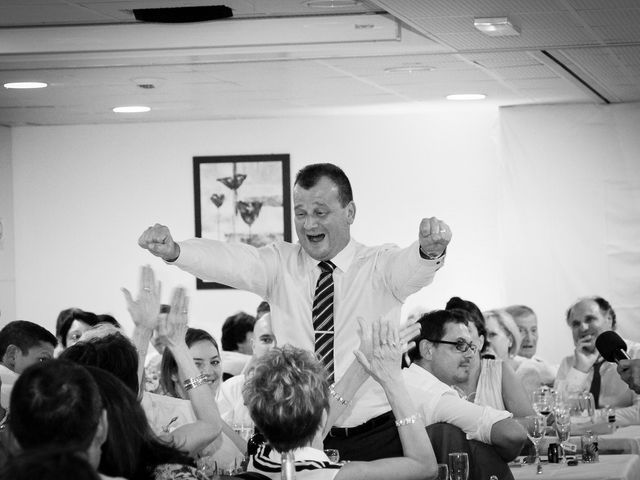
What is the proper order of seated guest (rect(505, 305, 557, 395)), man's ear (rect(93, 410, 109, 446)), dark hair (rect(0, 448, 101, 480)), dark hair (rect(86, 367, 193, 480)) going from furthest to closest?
seated guest (rect(505, 305, 557, 395)) → dark hair (rect(86, 367, 193, 480)) → man's ear (rect(93, 410, 109, 446)) → dark hair (rect(0, 448, 101, 480))

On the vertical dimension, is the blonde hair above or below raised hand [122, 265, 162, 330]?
below

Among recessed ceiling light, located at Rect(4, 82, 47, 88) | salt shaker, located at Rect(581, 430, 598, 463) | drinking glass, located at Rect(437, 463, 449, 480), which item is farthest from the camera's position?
recessed ceiling light, located at Rect(4, 82, 47, 88)

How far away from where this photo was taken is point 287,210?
10.1 meters

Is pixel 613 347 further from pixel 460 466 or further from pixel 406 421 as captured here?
pixel 406 421

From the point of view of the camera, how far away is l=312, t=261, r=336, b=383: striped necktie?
14.0ft

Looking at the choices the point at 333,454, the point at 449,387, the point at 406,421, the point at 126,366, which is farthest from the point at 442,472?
the point at 126,366

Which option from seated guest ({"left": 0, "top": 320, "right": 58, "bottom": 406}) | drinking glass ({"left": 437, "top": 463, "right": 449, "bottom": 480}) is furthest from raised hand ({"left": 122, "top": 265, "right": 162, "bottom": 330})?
seated guest ({"left": 0, "top": 320, "right": 58, "bottom": 406})

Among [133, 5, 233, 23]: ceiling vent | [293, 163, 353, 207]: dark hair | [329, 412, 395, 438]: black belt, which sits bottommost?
[329, 412, 395, 438]: black belt

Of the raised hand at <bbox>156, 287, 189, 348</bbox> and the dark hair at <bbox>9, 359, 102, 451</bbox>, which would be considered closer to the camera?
the dark hair at <bbox>9, 359, 102, 451</bbox>

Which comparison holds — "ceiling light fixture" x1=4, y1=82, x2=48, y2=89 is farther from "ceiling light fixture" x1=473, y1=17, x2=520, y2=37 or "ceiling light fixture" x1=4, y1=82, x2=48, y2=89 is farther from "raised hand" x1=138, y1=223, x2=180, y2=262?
"raised hand" x1=138, y1=223, x2=180, y2=262

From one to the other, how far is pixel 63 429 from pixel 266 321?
16.8ft

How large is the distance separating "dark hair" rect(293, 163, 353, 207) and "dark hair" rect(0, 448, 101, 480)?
2.62 m

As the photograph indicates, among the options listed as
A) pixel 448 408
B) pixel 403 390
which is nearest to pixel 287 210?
pixel 448 408

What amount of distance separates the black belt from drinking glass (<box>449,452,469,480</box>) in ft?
0.85
